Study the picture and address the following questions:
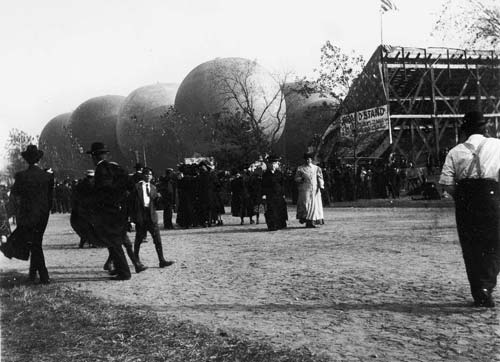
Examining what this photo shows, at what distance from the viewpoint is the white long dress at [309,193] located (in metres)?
13.5

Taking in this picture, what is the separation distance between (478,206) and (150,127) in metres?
35.3

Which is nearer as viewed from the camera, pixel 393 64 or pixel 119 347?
pixel 119 347

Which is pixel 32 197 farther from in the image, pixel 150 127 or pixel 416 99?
pixel 150 127

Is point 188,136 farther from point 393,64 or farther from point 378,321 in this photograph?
point 378,321

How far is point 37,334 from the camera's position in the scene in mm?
4980

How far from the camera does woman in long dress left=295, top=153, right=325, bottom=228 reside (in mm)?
13508

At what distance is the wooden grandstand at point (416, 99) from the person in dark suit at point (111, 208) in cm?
1922

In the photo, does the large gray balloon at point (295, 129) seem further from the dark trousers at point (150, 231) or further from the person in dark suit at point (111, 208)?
the person in dark suit at point (111, 208)

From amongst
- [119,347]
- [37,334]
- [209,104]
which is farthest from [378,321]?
[209,104]

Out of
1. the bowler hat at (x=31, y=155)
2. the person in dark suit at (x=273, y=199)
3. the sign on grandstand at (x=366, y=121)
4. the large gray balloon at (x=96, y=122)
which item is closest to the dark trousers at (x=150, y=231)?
the bowler hat at (x=31, y=155)

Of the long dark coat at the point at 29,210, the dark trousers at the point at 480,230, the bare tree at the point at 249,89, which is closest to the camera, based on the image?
the dark trousers at the point at 480,230

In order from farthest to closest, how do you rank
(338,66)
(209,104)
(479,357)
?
(209,104), (338,66), (479,357)

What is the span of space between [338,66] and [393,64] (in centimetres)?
425

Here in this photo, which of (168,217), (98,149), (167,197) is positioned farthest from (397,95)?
(98,149)
